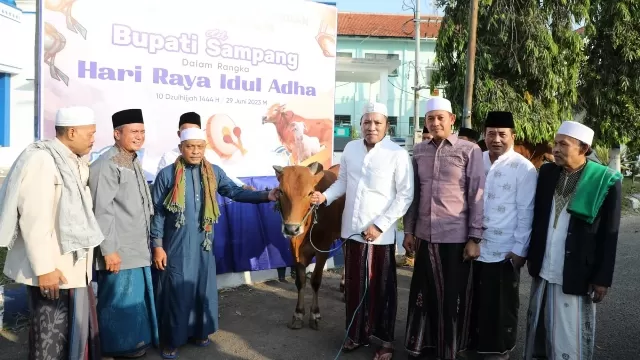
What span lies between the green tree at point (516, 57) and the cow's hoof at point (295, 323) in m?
6.20

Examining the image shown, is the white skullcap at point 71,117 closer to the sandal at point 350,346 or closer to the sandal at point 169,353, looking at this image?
the sandal at point 169,353

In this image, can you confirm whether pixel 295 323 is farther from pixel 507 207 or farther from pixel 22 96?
pixel 22 96

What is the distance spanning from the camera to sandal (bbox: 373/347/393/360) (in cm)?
427

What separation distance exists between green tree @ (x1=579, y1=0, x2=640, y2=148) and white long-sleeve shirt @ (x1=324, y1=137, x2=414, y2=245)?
11364mm

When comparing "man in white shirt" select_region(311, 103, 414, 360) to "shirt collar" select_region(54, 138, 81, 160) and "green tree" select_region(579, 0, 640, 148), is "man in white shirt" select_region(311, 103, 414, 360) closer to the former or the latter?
"shirt collar" select_region(54, 138, 81, 160)

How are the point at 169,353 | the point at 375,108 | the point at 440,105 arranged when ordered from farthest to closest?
the point at 169,353 < the point at 375,108 < the point at 440,105

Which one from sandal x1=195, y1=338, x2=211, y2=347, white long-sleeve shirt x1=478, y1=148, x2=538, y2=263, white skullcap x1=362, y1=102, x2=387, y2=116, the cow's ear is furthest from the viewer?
the cow's ear

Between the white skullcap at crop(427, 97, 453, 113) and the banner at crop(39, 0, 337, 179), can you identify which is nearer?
the white skullcap at crop(427, 97, 453, 113)

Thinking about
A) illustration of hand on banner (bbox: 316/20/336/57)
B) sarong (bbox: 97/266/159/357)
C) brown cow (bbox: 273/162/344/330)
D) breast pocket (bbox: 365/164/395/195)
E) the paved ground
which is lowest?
the paved ground

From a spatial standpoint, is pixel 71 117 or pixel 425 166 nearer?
pixel 71 117

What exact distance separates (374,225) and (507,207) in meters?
1.02

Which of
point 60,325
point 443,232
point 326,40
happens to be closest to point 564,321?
point 443,232

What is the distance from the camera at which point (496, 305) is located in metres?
4.08

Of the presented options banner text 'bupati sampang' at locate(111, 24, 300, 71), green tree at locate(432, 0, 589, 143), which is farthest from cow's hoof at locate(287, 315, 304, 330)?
green tree at locate(432, 0, 589, 143)
